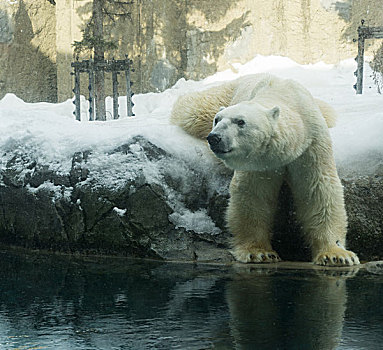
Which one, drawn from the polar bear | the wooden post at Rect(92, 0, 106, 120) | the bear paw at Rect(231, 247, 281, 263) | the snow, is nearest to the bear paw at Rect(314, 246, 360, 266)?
the polar bear

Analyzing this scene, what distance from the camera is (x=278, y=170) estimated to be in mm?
4188

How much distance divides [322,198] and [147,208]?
1.26m

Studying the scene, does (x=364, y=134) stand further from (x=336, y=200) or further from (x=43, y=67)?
(x=43, y=67)

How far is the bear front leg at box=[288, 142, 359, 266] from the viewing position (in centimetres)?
412

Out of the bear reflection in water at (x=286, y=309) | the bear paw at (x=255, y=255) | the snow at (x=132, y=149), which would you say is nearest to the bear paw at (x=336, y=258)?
the bear reflection in water at (x=286, y=309)

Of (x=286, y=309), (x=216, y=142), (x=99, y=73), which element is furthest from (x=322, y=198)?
(x=99, y=73)

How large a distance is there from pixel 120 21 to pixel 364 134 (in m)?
17.8

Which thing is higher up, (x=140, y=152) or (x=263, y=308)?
(x=140, y=152)

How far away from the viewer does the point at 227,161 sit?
145 inches

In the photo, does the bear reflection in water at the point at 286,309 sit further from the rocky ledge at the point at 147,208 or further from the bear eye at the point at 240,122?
the bear eye at the point at 240,122

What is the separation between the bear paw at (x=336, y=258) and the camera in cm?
401

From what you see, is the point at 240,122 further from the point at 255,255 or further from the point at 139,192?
the point at 139,192

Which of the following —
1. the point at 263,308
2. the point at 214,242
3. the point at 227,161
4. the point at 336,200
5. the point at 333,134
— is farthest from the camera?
the point at 333,134

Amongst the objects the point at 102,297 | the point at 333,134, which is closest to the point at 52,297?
the point at 102,297
